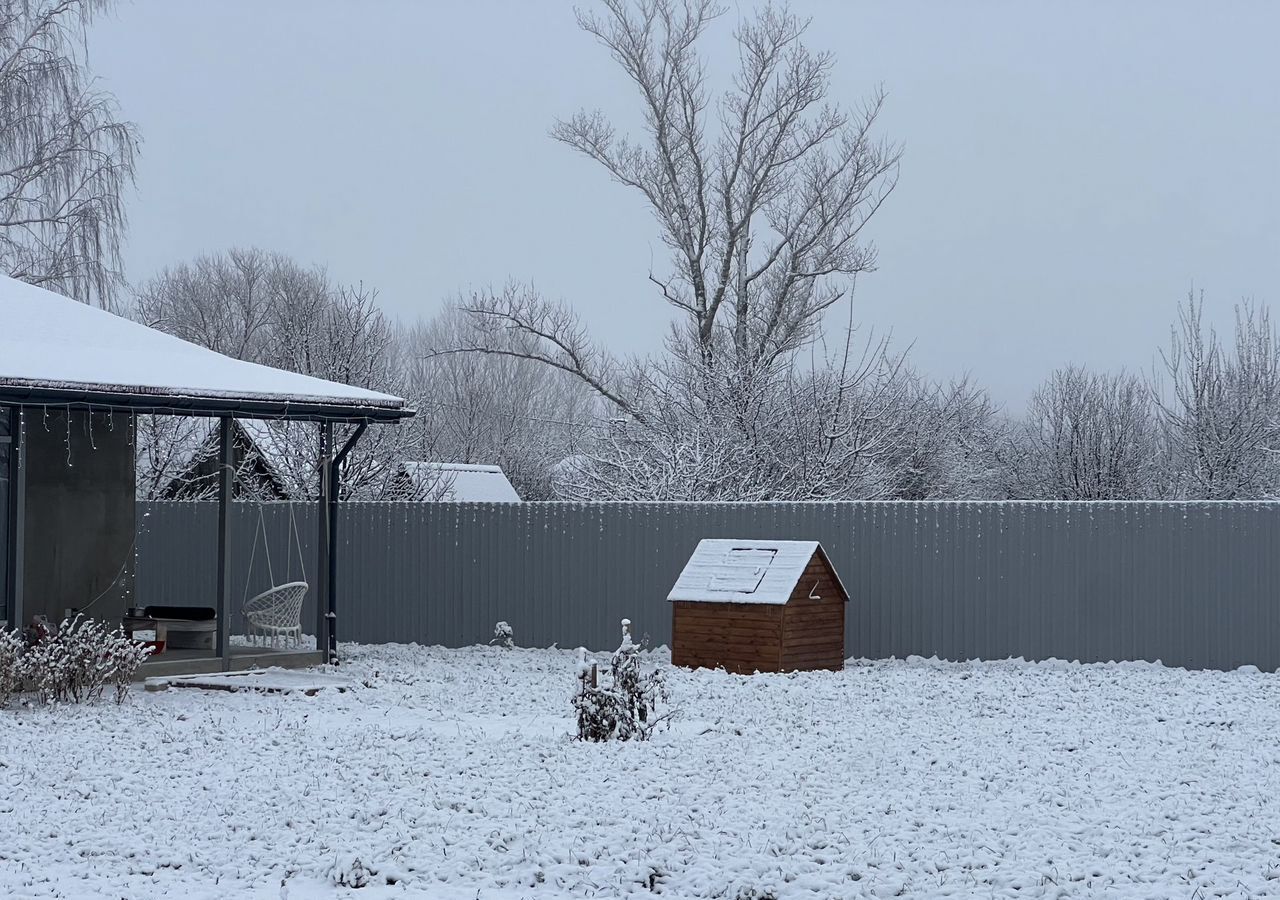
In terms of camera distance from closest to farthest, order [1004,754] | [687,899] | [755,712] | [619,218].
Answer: [687,899]
[1004,754]
[755,712]
[619,218]

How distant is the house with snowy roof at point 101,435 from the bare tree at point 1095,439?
52.8ft

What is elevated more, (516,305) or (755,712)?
(516,305)

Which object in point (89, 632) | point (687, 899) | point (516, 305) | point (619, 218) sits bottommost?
point (687, 899)

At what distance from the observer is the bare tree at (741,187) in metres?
24.9

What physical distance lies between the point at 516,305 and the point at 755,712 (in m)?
15.4

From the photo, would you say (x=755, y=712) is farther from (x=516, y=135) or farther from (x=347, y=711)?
(x=516, y=135)

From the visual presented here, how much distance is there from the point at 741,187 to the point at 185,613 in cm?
1451

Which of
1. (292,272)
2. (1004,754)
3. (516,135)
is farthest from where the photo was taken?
(292,272)

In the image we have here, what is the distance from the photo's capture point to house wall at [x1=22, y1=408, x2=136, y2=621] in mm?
12969

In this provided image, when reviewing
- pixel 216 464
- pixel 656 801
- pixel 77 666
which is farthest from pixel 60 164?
pixel 656 801

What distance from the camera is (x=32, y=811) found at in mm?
7109

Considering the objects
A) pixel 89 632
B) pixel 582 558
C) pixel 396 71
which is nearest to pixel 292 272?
pixel 396 71

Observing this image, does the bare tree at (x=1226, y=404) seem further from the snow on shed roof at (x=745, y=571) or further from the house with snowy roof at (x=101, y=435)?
the house with snowy roof at (x=101, y=435)

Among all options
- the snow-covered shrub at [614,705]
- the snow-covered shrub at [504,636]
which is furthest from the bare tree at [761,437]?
the snow-covered shrub at [614,705]
